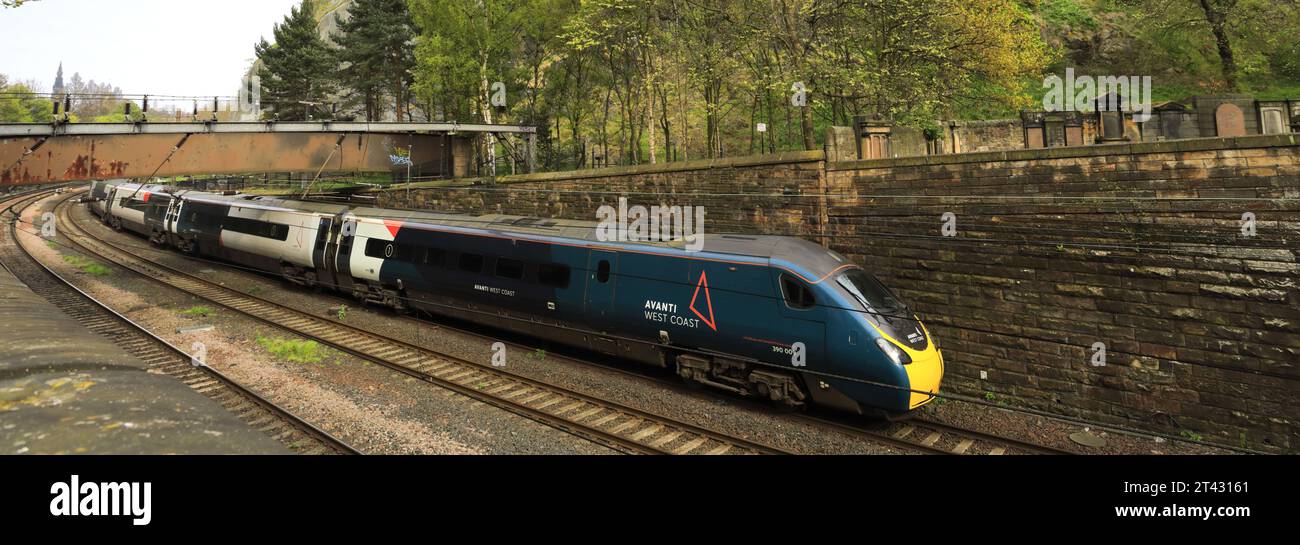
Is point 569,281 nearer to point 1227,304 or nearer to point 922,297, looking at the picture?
point 922,297

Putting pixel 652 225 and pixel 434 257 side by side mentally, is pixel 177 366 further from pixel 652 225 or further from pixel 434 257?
pixel 652 225

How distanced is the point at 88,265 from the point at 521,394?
75.8 feet

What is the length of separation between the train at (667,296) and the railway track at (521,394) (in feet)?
5.07

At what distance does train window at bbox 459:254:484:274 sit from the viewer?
14.6 meters

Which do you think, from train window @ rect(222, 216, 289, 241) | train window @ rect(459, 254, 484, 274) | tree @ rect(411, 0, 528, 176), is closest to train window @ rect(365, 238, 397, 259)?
train window @ rect(459, 254, 484, 274)

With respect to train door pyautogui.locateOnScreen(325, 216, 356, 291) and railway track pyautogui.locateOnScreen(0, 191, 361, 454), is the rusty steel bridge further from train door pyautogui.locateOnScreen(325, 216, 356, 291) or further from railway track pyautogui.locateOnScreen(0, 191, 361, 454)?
railway track pyautogui.locateOnScreen(0, 191, 361, 454)

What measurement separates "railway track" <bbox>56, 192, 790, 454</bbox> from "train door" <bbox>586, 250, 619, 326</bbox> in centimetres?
175

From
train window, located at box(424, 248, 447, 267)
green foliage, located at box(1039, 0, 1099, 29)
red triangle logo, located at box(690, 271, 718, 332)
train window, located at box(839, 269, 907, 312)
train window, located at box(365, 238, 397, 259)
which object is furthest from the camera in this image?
green foliage, located at box(1039, 0, 1099, 29)

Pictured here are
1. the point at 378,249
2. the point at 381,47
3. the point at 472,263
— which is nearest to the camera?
the point at 472,263

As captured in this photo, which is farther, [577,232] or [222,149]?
[222,149]

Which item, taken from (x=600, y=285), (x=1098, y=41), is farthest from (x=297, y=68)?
(x=1098, y=41)

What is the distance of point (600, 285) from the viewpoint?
40.7ft

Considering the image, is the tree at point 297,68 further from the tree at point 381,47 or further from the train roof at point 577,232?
the train roof at point 577,232

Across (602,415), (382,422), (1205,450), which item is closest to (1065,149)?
(1205,450)
